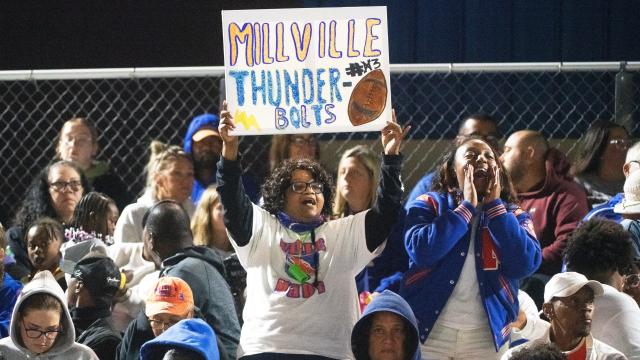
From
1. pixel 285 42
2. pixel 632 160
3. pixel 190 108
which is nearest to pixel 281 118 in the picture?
pixel 285 42

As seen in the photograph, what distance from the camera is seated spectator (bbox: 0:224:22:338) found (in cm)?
688

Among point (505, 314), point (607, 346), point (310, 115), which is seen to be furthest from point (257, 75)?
point (607, 346)

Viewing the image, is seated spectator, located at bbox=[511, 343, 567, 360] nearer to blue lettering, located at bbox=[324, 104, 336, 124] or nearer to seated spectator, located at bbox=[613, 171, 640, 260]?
seated spectator, located at bbox=[613, 171, 640, 260]

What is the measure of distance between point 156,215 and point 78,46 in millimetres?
2927

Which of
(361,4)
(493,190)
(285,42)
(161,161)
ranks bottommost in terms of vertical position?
(493,190)

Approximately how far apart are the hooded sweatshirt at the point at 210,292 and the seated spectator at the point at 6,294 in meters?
0.87

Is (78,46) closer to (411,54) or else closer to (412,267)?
(411,54)

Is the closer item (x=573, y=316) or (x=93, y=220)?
(x=573, y=316)

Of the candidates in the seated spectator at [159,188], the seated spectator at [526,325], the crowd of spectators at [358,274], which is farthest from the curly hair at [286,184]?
the seated spectator at [159,188]

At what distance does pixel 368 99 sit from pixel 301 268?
2.86ft

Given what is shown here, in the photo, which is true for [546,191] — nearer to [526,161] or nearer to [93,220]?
[526,161]

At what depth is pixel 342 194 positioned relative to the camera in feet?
23.7

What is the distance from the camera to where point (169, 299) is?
6.21m

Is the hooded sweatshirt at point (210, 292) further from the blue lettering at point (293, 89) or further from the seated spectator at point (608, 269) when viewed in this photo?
the seated spectator at point (608, 269)
